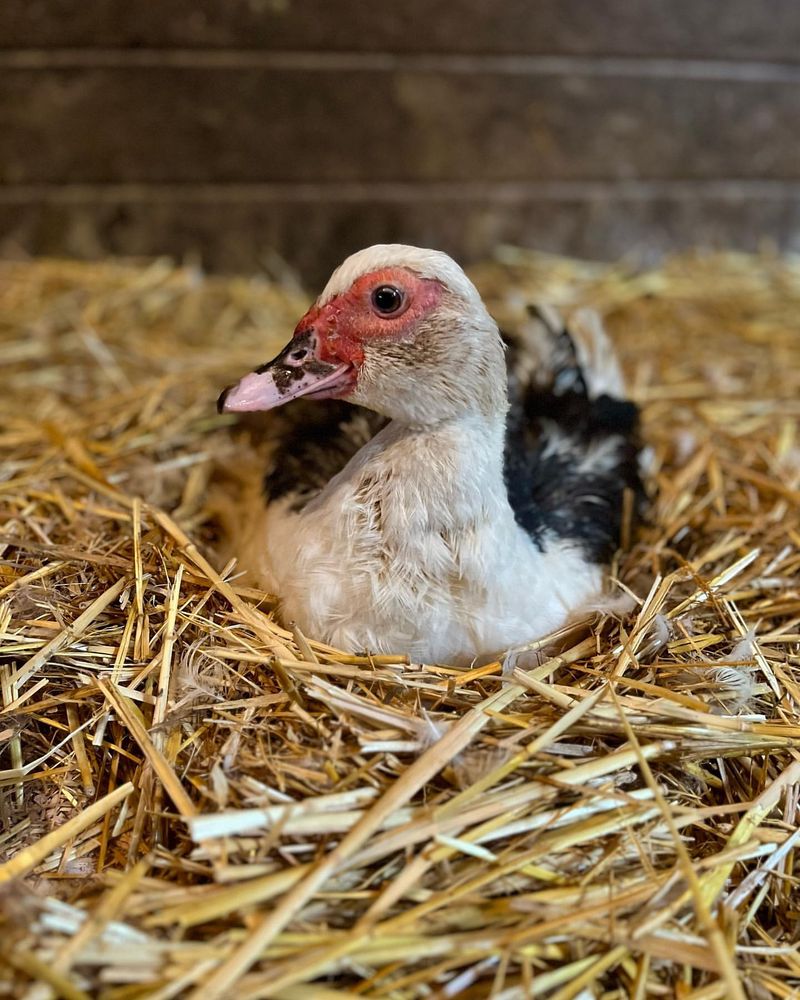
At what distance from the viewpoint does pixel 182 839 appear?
4.68 feet

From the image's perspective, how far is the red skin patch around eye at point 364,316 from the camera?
5.16ft

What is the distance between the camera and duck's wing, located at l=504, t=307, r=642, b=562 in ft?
6.64

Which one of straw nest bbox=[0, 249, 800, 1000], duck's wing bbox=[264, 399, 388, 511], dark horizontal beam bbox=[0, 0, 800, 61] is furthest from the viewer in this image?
dark horizontal beam bbox=[0, 0, 800, 61]

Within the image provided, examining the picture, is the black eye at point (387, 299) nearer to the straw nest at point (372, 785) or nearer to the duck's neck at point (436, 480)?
the duck's neck at point (436, 480)

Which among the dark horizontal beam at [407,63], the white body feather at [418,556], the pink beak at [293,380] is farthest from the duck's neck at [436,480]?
the dark horizontal beam at [407,63]

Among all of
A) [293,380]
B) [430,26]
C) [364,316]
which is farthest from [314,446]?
[430,26]

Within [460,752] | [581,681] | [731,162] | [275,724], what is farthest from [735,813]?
[731,162]

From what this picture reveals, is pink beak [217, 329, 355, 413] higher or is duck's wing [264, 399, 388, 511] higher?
pink beak [217, 329, 355, 413]

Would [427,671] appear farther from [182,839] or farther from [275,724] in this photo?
[182,839]

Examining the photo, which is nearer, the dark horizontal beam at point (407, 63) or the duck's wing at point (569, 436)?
the duck's wing at point (569, 436)

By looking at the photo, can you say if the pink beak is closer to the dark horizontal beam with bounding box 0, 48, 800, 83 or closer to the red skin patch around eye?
the red skin patch around eye

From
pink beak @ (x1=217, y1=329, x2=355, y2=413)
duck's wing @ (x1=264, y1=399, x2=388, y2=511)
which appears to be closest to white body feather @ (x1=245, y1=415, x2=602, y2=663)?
pink beak @ (x1=217, y1=329, x2=355, y2=413)

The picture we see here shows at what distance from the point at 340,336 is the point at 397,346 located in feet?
0.35

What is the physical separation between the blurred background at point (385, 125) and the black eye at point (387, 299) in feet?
6.96
